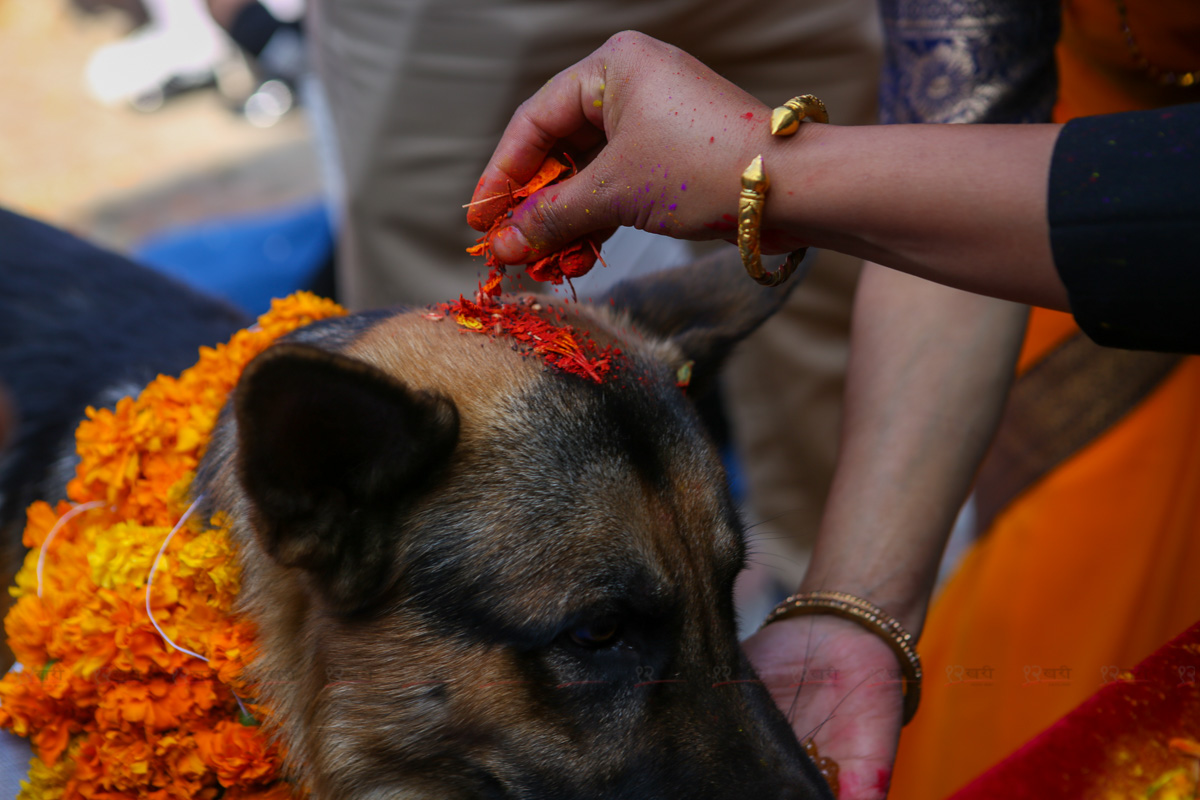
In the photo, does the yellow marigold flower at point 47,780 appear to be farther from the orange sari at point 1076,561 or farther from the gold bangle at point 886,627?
the orange sari at point 1076,561

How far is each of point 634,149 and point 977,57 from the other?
1276 mm

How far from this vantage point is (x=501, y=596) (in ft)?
5.60

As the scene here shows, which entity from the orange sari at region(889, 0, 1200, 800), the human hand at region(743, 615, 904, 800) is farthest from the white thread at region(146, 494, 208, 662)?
the orange sari at region(889, 0, 1200, 800)

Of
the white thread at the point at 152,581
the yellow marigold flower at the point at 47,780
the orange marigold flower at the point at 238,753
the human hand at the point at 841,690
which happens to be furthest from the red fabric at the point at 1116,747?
the yellow marigold flower at the point at 47,780

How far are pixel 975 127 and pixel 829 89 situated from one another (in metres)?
2.23

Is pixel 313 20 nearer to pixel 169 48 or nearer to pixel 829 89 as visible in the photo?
pixel 829 89

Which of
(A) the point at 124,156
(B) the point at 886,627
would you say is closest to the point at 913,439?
(B) the point at 886,627

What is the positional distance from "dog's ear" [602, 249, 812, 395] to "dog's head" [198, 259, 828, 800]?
356mm

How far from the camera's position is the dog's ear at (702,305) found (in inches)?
87.3

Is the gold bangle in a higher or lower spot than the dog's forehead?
lower

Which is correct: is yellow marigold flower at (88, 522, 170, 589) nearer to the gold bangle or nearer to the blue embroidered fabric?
the gold bangle

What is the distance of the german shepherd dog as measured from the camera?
5.54 ft

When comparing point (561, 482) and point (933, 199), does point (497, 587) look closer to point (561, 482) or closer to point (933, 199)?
point (561, 482)

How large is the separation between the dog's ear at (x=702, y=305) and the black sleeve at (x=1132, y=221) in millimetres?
956
